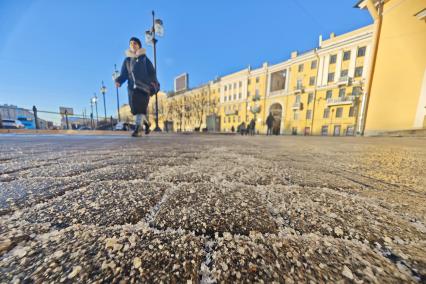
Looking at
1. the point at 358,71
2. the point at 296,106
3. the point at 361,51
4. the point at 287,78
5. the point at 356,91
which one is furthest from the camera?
the point at 287,78

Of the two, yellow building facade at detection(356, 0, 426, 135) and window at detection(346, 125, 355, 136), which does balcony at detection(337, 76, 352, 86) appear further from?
yellow building facade at detection(356, 0, 426, 135)

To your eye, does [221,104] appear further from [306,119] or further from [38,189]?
[38,189]

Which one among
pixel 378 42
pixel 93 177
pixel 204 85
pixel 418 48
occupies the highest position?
pixel 204 85

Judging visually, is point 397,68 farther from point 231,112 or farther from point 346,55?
point 231,112

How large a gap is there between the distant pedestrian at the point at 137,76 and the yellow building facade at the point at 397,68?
8.86 m

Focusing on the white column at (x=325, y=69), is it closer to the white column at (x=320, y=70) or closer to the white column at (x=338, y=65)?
the white column at (x=320, y=70)

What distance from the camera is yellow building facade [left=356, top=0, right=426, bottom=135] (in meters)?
6.03

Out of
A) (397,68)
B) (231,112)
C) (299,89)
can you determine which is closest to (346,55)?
(299,89)

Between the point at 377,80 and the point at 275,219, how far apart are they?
10360 mm

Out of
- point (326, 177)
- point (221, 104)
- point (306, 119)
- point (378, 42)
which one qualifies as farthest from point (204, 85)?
point (326, 177)

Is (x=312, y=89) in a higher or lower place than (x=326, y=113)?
higher

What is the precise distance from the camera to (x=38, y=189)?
604 millimetres

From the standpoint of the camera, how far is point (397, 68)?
6.64 meters

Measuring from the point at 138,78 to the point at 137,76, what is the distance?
0.15ft
